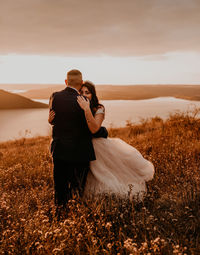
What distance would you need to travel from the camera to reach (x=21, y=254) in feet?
7.53

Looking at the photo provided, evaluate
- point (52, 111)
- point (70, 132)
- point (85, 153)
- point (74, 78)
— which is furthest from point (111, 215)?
point (74, 78)

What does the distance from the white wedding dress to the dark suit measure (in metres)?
0.28

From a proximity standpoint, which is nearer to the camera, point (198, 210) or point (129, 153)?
point (198, 210)

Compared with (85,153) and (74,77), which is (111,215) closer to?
(85,153)

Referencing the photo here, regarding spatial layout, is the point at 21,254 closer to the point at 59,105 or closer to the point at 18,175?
the point at 59,105

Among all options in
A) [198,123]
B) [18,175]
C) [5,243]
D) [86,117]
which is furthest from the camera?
[198,123]

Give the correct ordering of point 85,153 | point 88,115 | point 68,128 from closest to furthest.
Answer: point 88,115 < point 68,128 < point 85,153

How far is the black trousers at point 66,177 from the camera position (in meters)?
3.46

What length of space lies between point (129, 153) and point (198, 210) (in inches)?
56.9

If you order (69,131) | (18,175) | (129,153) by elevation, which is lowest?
(18,175)

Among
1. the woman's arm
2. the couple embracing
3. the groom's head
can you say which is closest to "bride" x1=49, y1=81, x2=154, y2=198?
the couple embracing

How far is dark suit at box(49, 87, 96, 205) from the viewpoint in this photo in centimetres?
315

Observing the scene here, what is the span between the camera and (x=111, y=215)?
9.48ft

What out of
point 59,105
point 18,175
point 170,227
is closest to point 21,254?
point 170,227
